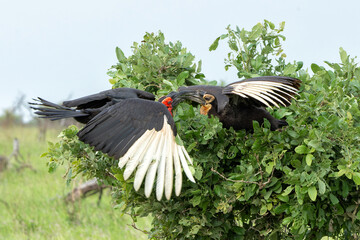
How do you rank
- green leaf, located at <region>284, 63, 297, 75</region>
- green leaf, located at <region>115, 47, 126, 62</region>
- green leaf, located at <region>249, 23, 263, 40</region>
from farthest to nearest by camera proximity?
green leaf, located at <region>115, 47, 126, 62</region> < green leaf, located at <region>249, 23, 263, 40</region> < green leaf, located at <region>284, 63, 297, 75</region>

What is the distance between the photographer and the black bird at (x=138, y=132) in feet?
9.68

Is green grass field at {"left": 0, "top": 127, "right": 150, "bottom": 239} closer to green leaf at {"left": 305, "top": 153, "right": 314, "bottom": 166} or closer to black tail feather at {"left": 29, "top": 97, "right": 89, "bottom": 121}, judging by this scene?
black tail feather at {"left": 29, "top": 97, "right": 89, "bottom": 121}

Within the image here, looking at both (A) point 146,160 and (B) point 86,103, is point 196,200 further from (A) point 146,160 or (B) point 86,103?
(B) point 86,103

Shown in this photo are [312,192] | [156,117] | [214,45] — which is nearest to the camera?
[312,192]

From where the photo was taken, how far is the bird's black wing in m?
3.76

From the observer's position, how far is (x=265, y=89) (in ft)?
10.9

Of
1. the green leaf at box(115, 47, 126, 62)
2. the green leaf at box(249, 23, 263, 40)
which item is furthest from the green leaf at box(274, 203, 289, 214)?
the green leaf at box(115, 47, 126, 62)

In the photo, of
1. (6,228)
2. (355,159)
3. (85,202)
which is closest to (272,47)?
(355,159)

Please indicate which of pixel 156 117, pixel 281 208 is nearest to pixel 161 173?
pixel 156 117

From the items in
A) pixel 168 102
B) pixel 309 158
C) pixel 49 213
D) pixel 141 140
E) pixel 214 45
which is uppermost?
pixel 214 45

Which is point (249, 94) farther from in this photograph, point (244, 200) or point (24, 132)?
point (24, 132)

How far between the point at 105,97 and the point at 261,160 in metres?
1.35

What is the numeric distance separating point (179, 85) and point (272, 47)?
921 millimetres

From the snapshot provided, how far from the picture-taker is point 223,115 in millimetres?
3570
